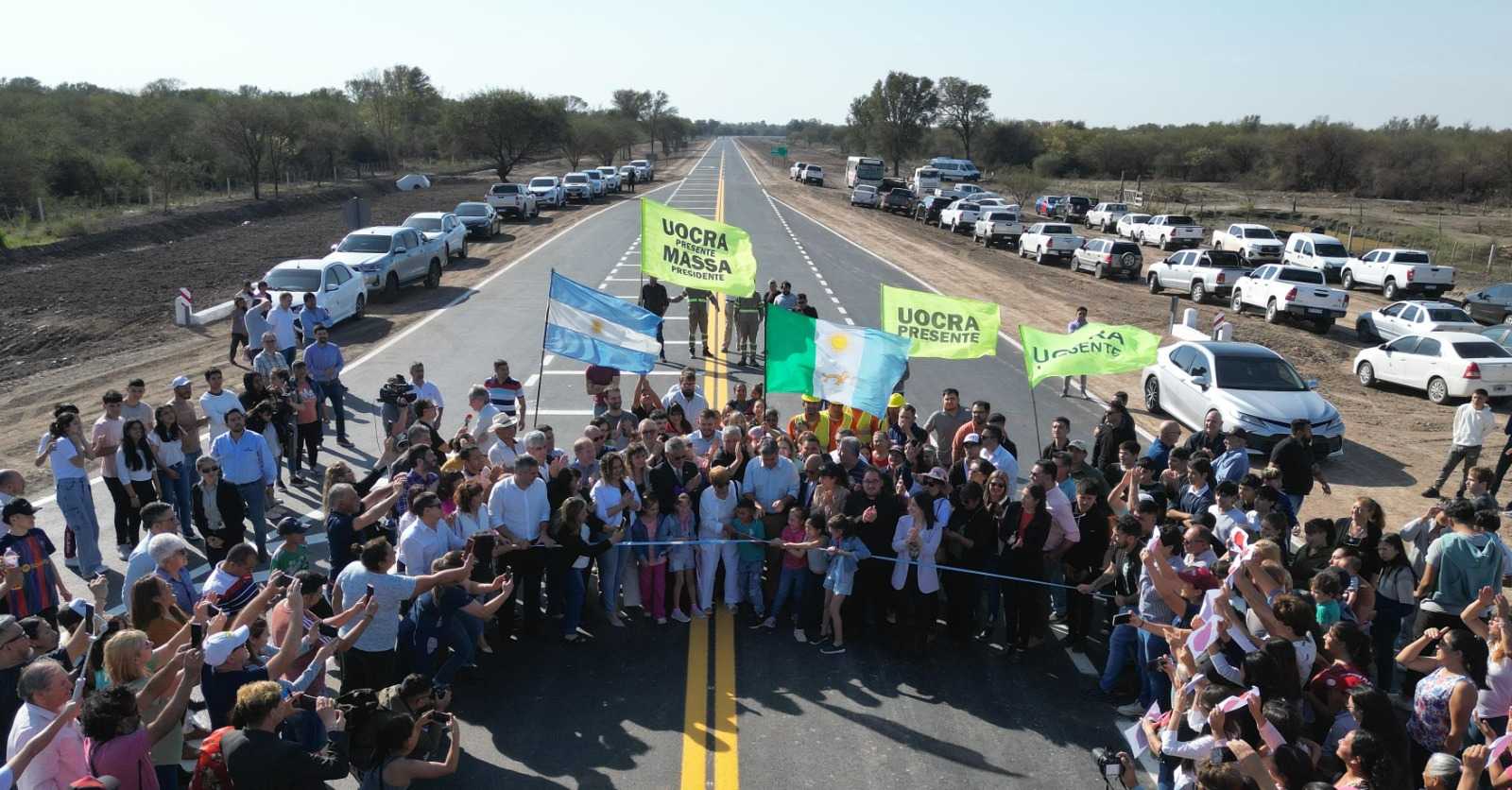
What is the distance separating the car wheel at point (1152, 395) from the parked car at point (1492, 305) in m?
15.0

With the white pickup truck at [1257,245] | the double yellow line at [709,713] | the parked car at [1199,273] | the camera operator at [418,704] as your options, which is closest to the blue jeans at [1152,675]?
the double yellow line at [709,713]

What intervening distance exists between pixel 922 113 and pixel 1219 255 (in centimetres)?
7651

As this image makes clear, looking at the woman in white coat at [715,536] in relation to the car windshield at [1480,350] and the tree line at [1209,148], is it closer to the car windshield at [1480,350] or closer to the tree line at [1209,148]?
the car windshield at [1480,350]

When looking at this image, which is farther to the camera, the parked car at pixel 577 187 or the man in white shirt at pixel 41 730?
the parked car at pixel 577 187

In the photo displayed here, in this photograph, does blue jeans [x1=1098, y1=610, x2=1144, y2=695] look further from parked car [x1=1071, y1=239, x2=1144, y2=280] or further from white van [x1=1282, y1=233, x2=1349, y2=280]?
white van [x1=1282, y1=233, x2=1349, y2=280]

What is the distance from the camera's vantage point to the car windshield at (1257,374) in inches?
579

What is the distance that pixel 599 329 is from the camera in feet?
36.7

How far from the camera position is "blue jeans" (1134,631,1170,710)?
22.4 feet

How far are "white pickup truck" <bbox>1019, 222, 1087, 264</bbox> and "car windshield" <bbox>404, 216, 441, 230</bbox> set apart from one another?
73.2ft

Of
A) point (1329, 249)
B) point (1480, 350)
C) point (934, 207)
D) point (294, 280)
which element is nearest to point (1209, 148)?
point (934, 207)

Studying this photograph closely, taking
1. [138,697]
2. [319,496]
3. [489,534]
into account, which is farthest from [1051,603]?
[319,496]

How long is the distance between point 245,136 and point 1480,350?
54.0m

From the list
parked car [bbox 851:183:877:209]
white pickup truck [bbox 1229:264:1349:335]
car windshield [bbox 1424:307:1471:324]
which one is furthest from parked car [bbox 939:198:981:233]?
car windshield [bbox 1424:307:1471:324]

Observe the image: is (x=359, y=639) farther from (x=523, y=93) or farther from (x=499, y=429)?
(x=523, y=93)
